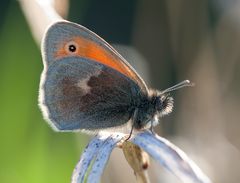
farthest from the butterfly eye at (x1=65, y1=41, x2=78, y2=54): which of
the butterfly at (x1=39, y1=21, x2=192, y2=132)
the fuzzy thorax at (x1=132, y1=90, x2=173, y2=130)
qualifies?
the fuzzy thorax at (x1=132, y1=90, x2=173, y2=130)

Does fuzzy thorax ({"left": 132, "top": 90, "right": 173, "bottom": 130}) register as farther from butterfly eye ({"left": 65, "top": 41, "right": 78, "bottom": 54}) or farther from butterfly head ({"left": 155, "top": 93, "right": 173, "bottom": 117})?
butterfly eye ({"left": 65, "top": 41, "right": 78, "bottom": 54})

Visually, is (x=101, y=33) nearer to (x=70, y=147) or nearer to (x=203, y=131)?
(x=203, y=131)

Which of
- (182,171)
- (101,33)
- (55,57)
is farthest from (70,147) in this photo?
(101,33)

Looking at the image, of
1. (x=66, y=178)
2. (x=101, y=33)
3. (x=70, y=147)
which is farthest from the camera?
(x=101, y=33)

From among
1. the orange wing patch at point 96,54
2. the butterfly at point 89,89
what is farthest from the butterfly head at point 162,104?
the orange wing patch at point 96,54

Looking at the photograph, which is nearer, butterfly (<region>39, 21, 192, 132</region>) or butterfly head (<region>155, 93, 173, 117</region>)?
butterfly (<region>39, 21, 192, 132</region>)

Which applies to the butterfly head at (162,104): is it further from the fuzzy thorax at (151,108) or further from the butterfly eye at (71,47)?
the butterfly eye at (71,47)
